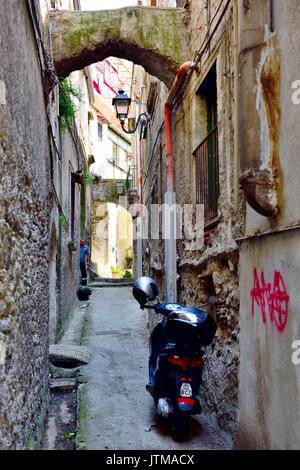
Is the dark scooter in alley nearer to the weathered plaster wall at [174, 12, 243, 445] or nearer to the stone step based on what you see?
the weathered plaster wall at [174, 12, 243, 445]

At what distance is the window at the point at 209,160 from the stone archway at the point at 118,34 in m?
1.07

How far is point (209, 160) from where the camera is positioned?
5.02 metres

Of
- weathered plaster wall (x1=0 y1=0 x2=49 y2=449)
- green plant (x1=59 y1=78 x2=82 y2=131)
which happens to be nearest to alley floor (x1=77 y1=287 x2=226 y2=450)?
weathered plaster wall (x1=0 y1=0 x2=49 y2=449)

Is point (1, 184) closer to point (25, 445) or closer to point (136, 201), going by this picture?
point (25, 445)

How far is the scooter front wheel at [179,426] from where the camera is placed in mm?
3736

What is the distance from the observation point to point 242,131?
3.06 m

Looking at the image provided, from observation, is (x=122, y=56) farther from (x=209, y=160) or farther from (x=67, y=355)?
(x=67, y=355)

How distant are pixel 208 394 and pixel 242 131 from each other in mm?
2718

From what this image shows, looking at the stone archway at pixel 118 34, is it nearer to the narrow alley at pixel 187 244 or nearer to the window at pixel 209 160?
the narrow alley at pixel 187 244

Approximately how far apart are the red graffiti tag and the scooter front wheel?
133 cm

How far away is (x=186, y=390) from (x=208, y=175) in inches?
93.0

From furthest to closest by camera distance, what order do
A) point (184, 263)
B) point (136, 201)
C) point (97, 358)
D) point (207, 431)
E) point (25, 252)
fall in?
point (136, 201), point (97, 358), point (184, 263), point (207, 431), point (25, 252)

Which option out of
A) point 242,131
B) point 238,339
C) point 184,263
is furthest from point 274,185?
point 184,263

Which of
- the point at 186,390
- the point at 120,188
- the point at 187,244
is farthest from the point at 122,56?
the point at 120,188
